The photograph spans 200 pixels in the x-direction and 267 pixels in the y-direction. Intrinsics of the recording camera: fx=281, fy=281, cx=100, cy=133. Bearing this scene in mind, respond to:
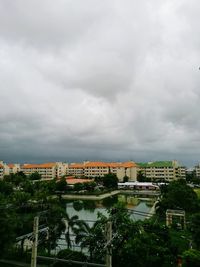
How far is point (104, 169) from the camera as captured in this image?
98.0m

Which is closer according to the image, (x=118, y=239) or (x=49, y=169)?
(x=118, y=239)

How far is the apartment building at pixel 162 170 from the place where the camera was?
309ft

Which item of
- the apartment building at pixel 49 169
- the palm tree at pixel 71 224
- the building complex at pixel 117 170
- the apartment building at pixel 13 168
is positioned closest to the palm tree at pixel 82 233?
the palm tree at pixel 71 224

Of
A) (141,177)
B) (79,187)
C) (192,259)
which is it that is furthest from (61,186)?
(192,259)

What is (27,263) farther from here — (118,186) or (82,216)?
(118,186)

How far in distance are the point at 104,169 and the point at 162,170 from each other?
19870mm

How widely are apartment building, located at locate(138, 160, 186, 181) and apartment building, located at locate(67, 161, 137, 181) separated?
6184 mm

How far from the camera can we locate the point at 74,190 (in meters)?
56.9

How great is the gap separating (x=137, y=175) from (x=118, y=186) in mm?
23319

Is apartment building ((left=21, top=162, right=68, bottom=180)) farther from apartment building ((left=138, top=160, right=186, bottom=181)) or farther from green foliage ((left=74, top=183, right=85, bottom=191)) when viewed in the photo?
green foliage ((left=74, top=183, right=85, bottom=191))

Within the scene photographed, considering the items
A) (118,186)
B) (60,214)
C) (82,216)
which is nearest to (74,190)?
(118,186)

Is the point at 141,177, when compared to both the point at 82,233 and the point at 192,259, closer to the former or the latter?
the point at 82,233

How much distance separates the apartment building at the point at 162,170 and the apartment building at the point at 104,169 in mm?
6184

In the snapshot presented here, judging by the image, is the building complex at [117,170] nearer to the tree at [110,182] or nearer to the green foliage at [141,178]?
the green foliage at [141,178]
